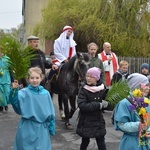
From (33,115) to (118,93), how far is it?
4.23ft

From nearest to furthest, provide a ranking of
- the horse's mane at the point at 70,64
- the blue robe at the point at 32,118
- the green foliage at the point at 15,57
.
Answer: the green foliage at the point at 15,57 → the blue robe at the point at 32,118 → the horse's mane at the point at 70,64

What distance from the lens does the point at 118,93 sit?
5.02m

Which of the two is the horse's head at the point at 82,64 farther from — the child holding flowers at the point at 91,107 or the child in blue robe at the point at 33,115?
the child in blue robe at the point at 33,115

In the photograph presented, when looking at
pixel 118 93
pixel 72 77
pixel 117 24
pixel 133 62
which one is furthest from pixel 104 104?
pixel 117 24

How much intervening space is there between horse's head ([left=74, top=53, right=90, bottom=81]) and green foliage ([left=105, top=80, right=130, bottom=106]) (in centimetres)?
226

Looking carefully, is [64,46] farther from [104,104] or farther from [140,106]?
[140,106]

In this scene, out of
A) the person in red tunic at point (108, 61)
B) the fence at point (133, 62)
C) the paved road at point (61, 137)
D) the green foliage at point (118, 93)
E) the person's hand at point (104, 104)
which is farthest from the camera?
the fence at point (133, 62)

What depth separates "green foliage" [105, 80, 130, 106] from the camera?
15.9 feet

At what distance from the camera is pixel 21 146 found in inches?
182

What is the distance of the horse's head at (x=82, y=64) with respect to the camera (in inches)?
300

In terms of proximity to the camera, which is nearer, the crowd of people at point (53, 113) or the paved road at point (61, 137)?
the crowd of people at point (53, 113)

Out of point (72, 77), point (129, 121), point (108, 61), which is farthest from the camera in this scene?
point (108, 61)

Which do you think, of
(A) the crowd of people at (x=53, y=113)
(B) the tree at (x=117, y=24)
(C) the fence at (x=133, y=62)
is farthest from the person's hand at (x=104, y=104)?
(B) the tree at (x=117, y=24)

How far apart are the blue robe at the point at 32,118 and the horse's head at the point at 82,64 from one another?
2.98m
